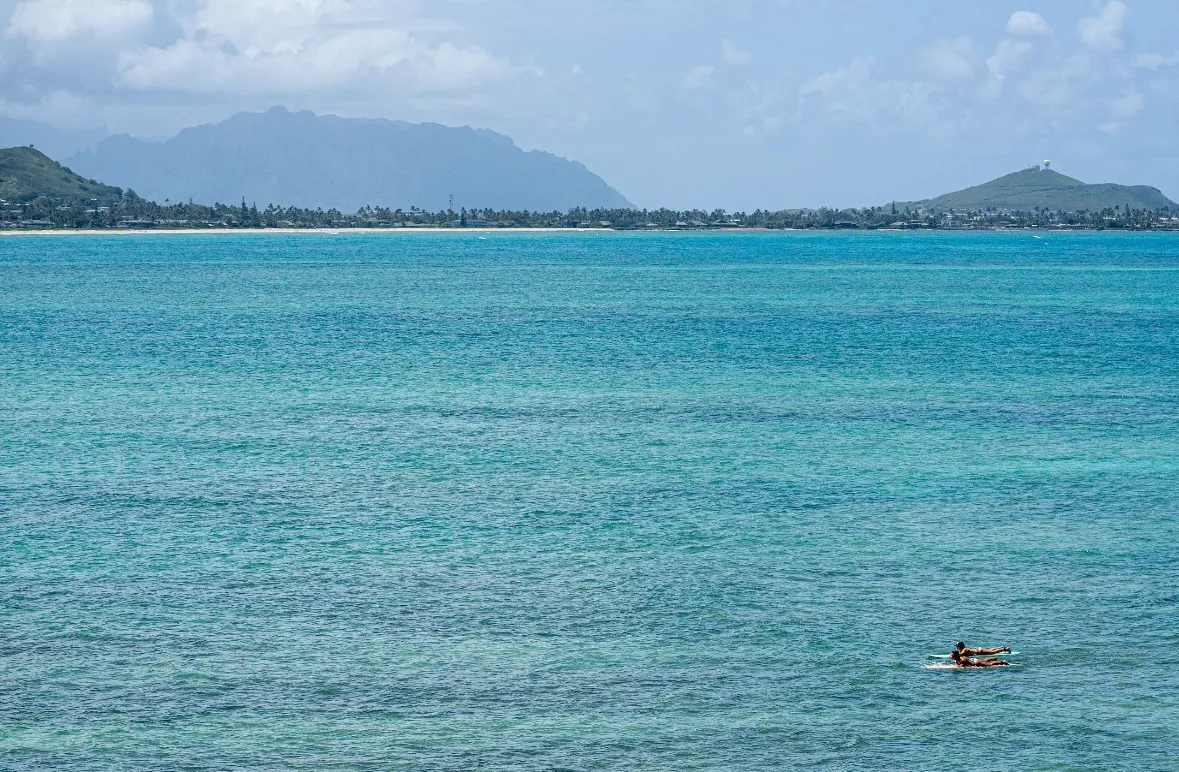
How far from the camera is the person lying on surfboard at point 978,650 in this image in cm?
3102

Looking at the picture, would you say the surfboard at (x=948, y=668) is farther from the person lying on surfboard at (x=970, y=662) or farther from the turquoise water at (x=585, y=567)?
the turquoise water at (x=585, y=567)

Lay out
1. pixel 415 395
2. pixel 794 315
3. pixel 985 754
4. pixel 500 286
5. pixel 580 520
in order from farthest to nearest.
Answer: pixel 500 286, pixel 794 315, pixel 415 395, pixel 580 520, pixel 985 754

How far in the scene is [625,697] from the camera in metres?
29.2

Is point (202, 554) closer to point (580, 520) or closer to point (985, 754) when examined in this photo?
point (580, 520)

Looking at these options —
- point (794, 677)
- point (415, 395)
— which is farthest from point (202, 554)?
point (415, 395)

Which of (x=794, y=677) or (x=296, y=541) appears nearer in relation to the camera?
(x=794, y=677)

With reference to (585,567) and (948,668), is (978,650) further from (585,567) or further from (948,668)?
(585,567)

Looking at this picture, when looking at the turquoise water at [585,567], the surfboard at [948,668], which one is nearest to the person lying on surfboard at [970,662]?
the surfboard at [948,668]

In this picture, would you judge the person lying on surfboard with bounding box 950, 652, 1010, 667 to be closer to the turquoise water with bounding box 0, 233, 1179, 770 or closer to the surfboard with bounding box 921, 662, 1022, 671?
the surfboard with bounding box 921, 662, 1022, 671

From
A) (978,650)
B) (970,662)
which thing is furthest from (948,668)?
(978,650)

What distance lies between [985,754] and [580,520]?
60.6 ft

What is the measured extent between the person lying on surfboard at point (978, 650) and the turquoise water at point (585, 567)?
64cm

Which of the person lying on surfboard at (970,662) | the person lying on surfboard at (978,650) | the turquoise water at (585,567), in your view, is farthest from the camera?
the person lying on surfboard at (978,650)

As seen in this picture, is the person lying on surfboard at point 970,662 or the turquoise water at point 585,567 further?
the person lying on surfboard at point 970,662
